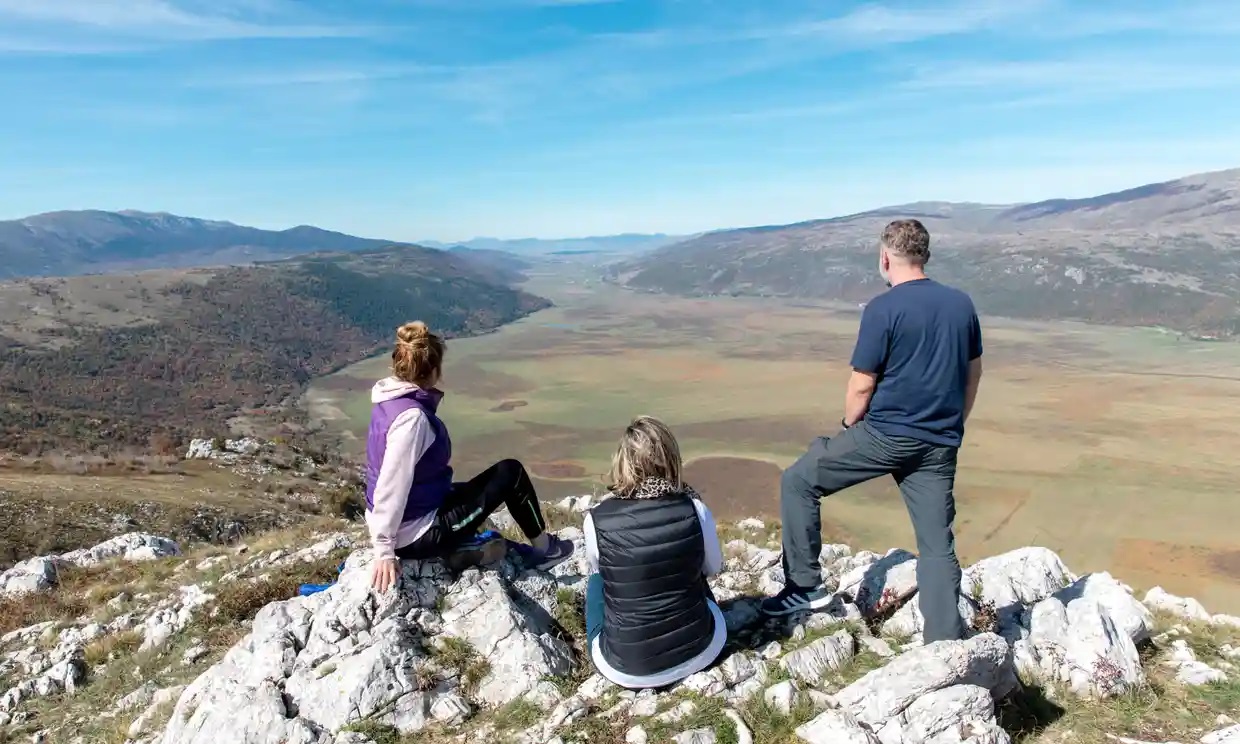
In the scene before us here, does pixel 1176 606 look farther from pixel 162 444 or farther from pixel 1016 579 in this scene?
pixel 162 444

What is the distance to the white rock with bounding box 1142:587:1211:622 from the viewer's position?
863cm

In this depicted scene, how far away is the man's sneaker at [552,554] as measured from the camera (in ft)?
23.5

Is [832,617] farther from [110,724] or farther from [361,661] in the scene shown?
[110,724]

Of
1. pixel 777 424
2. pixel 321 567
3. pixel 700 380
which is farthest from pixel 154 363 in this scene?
pixel 321 567

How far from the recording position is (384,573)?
6.01 metres

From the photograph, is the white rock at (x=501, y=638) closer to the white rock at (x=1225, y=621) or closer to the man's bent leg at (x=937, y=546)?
the man's bent leg at (x=937, y=546)

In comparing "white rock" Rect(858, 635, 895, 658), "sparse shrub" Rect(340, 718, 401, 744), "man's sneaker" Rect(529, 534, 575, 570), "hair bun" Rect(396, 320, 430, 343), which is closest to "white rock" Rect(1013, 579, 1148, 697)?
"white rock" Rect(858, 635, 895, 658)

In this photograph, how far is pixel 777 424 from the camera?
303ft

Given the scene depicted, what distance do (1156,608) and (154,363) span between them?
159 metres

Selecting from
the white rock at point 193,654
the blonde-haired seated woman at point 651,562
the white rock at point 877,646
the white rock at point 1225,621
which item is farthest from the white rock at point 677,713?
the white rock at point 1225,621

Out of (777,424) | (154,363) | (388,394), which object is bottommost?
(777,424)

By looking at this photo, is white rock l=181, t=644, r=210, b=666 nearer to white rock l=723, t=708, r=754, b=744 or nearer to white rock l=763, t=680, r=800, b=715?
white rock l=723, t=708, r=754, b=744

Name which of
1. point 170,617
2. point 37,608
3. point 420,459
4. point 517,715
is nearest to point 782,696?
point 517,715

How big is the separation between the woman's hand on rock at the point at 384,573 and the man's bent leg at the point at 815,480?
346 cm
